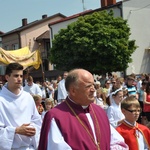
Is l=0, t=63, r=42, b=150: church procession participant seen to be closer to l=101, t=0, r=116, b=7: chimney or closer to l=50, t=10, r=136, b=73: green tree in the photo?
l=50, t=10, r=136, b=73: green tree

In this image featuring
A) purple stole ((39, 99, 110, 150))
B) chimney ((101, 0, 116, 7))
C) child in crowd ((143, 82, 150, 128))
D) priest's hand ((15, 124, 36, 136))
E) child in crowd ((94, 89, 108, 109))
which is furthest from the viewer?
chimney ((101, 0, 116, 7))

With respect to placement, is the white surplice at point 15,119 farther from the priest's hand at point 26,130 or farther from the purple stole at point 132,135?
the purple stole at point 132,135

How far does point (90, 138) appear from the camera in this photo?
358cm

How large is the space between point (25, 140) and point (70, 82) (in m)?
1.36

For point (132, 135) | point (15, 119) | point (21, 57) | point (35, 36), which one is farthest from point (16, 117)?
point (35, 36)

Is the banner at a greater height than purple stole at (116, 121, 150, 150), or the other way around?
the banner

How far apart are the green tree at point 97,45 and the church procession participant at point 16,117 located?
21.7 m

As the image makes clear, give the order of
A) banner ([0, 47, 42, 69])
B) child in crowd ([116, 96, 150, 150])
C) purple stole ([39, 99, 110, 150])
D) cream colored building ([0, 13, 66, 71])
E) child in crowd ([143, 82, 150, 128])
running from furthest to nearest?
1. cream colored building ([0, 13, 66, 71])
2. banner ([0, 47, 42, 69])
3. child in crowd ([143, 82, 150, 128])
4. child in crowd ([116, 96, 150, 150])
5. purple stole ([39, 99, 110, 150])

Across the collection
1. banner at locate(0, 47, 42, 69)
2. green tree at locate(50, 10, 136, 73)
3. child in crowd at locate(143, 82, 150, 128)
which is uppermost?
green tree at locate(50, 10, 136, 73)

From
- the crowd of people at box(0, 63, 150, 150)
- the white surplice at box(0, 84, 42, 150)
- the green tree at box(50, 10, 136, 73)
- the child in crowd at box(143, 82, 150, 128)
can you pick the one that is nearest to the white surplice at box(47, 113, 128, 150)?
the crowd of people at box(0, 63, 150, 150)

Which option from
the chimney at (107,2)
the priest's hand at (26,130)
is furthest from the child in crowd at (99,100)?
the chimney at (107,2)

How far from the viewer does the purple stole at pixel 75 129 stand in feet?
11.5

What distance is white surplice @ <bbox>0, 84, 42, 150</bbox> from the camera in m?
4.56

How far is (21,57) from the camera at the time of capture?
14336 mm
